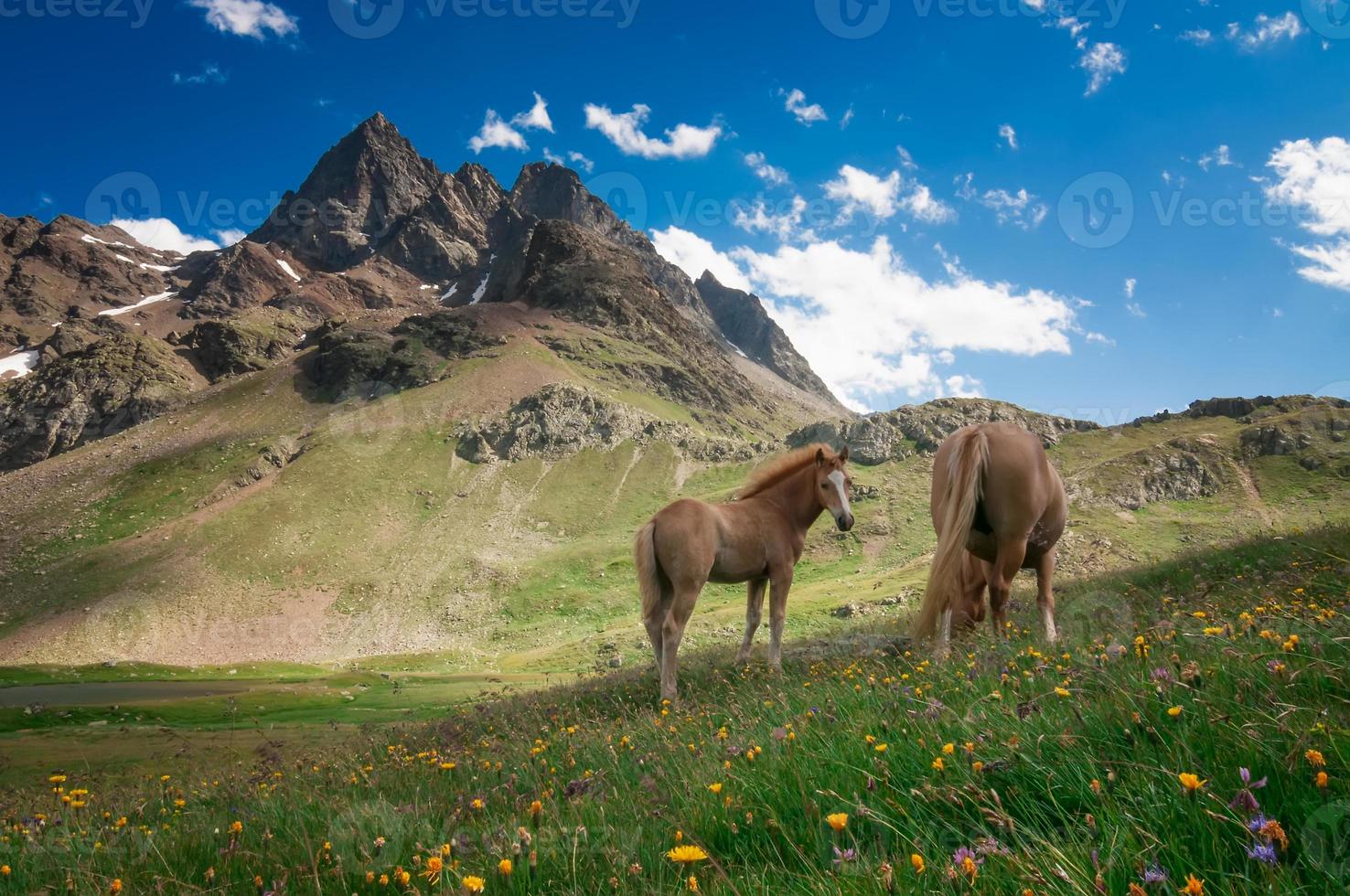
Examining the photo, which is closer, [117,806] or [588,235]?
[117,806]

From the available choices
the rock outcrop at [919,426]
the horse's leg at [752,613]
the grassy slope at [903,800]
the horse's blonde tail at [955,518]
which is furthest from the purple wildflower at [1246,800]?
the rock outcrop at [919,426]

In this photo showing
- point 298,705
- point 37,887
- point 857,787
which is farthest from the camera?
point 298,705

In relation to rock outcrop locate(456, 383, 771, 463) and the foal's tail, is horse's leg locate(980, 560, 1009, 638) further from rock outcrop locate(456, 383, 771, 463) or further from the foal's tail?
rock outcrop locate(456, 383, 771, 463)

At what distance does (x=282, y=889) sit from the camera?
3027 mm

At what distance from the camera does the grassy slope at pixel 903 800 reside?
6.39ft

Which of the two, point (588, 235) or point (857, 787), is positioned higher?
point (588, 235)

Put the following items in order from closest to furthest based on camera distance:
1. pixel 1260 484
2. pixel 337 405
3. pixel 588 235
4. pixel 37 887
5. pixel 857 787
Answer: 1. pixel 857 787
2. pixel 37 887
3. pixel 1260 484
4. pixel 337 405
5. pixel 588 235

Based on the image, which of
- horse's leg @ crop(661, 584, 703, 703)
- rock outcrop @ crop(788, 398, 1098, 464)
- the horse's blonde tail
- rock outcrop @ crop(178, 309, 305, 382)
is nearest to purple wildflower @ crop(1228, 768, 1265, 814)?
the horse's blonde tail

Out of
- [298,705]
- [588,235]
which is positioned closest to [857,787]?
[298,705]

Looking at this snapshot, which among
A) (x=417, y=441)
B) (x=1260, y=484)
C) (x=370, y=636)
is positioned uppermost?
(x=417, y=441)

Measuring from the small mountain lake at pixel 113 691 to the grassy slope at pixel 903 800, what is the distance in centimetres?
3662

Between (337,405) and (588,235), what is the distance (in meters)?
103

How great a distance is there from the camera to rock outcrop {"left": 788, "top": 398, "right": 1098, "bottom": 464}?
245 feet

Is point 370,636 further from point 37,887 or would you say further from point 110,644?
point 37,887
